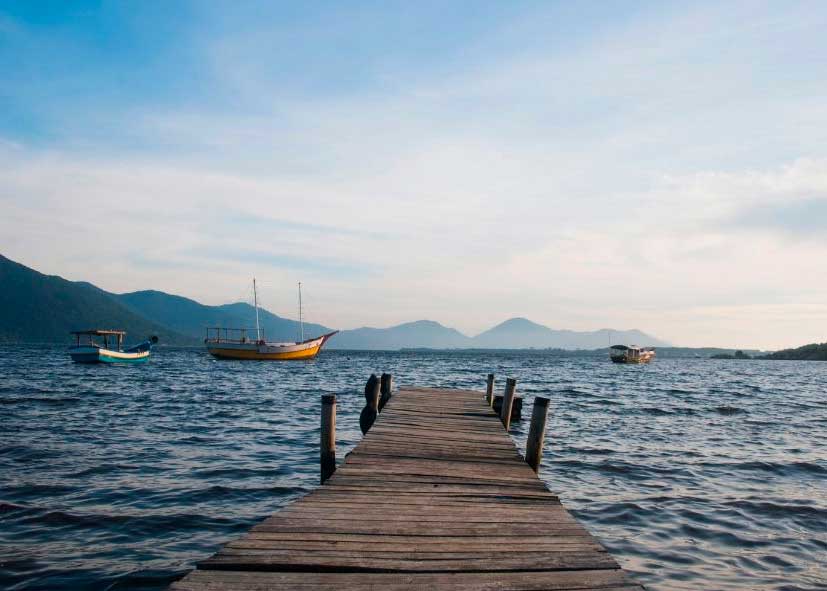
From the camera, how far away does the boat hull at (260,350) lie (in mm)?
71125

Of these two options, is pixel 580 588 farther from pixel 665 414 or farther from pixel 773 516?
pixel 665 414

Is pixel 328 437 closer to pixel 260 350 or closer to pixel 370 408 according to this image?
pixel 370 408

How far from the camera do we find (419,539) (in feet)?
15.8

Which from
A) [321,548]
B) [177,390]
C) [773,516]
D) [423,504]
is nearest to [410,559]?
[321,548]

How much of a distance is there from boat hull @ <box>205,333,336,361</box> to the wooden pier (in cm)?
6527

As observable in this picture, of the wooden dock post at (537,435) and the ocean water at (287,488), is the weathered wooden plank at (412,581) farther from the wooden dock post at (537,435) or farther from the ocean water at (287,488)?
the wooden dock post at (537,435)

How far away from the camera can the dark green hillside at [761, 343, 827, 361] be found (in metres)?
140

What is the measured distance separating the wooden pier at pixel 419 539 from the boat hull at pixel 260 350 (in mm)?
65270

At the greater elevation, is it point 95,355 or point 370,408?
point 95,355

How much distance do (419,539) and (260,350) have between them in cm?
6889

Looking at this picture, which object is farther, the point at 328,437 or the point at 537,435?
the point at 328,437

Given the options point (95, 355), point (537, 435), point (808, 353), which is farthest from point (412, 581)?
point (808, 353)

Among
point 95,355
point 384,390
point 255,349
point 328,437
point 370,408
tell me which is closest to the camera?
point 328,437

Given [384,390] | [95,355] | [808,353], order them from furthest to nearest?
[808,353] → [95,355] → [384,390]
